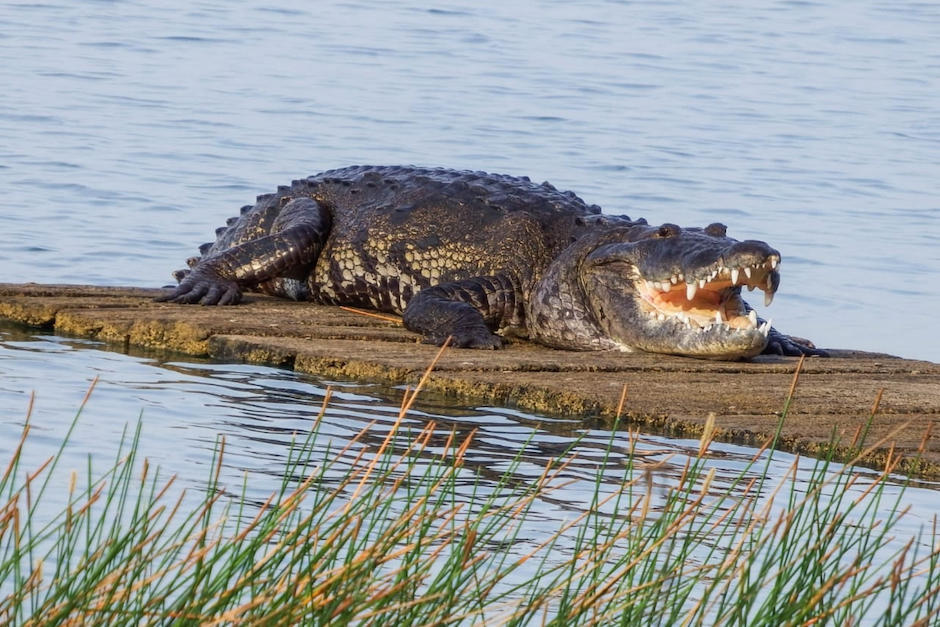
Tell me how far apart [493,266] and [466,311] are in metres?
0.55

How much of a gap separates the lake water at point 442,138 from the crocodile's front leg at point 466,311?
0.86m

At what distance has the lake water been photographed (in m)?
7.54

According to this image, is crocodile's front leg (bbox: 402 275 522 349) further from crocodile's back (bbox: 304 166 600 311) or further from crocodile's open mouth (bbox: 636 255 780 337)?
crocodile's open mouth (bbox: 636 255 780 337)

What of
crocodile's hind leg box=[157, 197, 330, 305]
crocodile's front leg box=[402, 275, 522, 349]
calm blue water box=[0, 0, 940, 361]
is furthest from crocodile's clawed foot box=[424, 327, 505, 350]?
calm blue water box=[0, 0, 940, 361]

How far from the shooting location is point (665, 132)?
2014 cm

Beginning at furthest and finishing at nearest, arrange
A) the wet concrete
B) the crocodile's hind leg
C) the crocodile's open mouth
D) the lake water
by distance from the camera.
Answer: the crocodile's hind leg < the crocodile's open mouth < the lake water < the wet concrete

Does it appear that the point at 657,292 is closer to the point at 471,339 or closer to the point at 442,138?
the point at 471,339

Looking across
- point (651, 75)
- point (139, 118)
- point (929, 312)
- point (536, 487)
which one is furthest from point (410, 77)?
point (536, 487)

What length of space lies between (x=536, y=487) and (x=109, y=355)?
4.41 m

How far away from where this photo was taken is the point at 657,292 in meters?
8.35

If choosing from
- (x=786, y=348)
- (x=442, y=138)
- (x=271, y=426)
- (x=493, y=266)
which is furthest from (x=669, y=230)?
(x=442, y=138)

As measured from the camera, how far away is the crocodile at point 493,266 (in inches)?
321

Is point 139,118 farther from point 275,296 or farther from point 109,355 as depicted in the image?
point 109,355

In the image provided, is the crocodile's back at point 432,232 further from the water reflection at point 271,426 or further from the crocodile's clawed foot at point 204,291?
the water reflection at point 271,426
